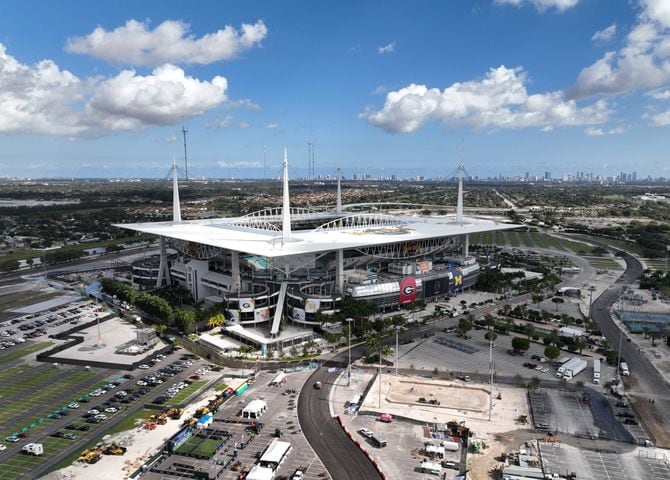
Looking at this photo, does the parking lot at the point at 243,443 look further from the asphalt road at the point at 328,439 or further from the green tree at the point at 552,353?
the green tree at the point at 552,353

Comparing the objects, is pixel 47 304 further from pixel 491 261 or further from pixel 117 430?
pixel 491 261

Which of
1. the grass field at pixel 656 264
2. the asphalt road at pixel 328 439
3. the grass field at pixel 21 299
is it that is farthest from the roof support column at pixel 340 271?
the grass field at pixel 656 264

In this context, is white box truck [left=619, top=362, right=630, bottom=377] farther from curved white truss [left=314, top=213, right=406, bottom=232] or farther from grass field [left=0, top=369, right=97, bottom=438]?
grass field [left=0, top=369, right=97, bottom=438]

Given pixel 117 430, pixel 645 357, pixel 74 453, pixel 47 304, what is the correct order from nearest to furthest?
pixel 74 453 → pixel 117 430 → pixel 645 357 → pixel 47 304

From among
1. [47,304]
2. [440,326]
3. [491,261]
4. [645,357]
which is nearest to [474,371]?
[440,326]

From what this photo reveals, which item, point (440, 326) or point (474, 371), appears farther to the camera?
point (440, 326)

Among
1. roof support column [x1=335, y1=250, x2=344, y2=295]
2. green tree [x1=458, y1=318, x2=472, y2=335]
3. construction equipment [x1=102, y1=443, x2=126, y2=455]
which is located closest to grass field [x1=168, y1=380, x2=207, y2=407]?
construction equipment [x1=102, y1=443, x2=126, y2=455]

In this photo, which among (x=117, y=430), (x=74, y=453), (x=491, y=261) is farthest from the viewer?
(x=491, y=261)
